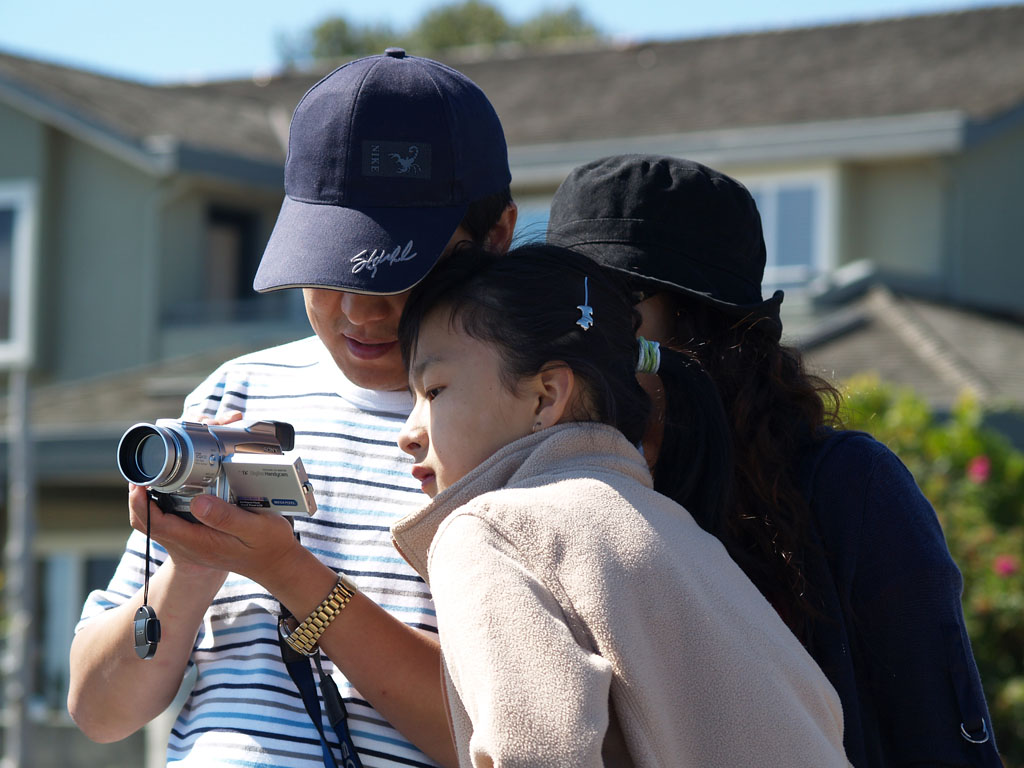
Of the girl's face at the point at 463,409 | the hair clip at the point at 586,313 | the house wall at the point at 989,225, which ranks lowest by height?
the house wall at the point at 989,225

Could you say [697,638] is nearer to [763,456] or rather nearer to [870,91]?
[763,456]

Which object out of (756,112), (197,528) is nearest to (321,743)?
(197,528)

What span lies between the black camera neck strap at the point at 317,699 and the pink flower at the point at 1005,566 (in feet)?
18.8

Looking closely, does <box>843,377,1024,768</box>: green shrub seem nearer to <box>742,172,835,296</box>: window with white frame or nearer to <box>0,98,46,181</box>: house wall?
<box>742,172,835,296</box>: window with white frame

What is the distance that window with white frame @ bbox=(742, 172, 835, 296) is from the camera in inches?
595

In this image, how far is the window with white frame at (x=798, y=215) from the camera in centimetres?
1510

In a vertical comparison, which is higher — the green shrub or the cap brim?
the cap brim

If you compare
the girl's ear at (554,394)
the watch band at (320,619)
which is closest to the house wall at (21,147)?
the watch band at (320,619)

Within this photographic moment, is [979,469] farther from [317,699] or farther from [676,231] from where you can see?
[317,699]

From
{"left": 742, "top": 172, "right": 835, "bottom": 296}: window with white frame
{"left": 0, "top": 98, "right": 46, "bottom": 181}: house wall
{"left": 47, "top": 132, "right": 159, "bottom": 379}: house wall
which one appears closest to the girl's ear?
{"left": 742, "top": 172, "right": 835, "bottom": 296}: window with white frame

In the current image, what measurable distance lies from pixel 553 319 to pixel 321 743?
791mm

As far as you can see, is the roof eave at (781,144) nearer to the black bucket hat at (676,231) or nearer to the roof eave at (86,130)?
the roof eave at (86,130)

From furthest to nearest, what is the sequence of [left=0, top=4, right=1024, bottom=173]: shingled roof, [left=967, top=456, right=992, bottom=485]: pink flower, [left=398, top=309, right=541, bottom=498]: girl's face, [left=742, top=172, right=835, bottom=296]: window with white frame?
1. [left=0, top=4, right=1024, bottom=173]: shingled roof
2. [left=742, top=172, right=835, bottom=296]: window with white frame
3. [left=967, top=456, right=992, bottom=485]: pink flower
4. [left=398, top=309, right=541, bottom=498]: girl's face

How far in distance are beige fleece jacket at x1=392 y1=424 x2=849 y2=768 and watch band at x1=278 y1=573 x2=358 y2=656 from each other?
283mm
